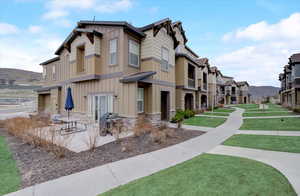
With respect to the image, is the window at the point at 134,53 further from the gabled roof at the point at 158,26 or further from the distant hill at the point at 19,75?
the distant hill at the point at 19,75

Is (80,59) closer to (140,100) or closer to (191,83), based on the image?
(140,100)

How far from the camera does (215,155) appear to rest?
18.6 feet

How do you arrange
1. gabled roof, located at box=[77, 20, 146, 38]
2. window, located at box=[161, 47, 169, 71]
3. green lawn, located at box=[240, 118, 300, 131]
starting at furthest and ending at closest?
window, located at box=[161, 47, 169, 71]
gabled roof, located at box=[77, 20, 146, 38]
green lawn, located at box=[240, 118, 300, 131]

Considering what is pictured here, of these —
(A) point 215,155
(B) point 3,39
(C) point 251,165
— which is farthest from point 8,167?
(B) point 3,39

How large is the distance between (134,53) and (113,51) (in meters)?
1.60

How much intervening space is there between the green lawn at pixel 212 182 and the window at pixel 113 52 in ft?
30.3

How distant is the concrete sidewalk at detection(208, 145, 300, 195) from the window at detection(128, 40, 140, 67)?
8370 millimetres

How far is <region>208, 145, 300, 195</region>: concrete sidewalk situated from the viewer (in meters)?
3.96

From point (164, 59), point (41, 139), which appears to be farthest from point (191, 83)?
point (41, 139)

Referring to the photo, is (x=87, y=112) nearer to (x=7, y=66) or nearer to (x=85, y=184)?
(x=85, y=184)

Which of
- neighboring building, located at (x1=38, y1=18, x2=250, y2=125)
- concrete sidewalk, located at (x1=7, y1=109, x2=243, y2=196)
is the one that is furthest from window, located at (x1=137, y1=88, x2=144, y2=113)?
concrete sidewalk, located at (x1=7, y1=109, x2=243, y2=196)

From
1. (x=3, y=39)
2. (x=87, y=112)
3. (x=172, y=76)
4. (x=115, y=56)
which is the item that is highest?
(x=3, y=39)

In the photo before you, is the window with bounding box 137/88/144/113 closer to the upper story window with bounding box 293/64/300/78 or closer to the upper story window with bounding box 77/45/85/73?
the upper story window with bounding box 77/45/85/73

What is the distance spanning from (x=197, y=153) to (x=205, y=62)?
73.7 feet
